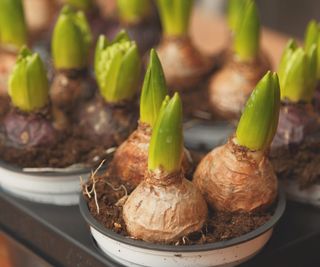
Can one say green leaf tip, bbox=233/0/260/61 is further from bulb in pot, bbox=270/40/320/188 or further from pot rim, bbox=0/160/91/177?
pot rim, bbox=0/160/91/177

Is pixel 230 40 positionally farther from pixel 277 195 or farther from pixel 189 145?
pixel 277 195

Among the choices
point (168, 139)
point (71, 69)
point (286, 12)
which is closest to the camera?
point (168, 139)

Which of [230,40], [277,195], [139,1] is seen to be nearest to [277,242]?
[277,195]

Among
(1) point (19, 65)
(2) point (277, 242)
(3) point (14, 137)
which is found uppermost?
(1) point (19, 65)

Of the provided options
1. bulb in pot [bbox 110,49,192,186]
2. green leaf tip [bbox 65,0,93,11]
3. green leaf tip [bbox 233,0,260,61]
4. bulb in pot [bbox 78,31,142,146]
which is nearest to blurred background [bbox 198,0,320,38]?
green leaf tip [bbox 65,0,93,11]

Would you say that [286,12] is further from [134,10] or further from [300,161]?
[300,161]

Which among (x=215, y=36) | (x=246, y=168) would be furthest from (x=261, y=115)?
(x=215, y=36)

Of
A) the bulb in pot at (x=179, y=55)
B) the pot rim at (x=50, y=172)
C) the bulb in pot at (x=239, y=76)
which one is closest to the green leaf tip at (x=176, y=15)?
the bulb in pot at (x=179, y=55)
